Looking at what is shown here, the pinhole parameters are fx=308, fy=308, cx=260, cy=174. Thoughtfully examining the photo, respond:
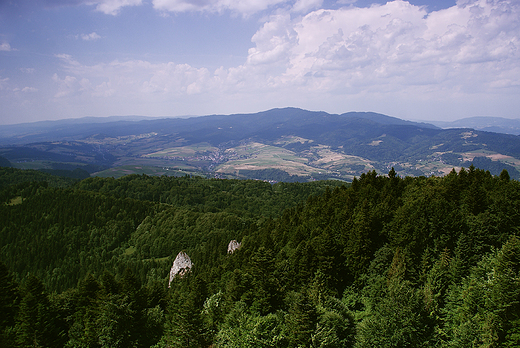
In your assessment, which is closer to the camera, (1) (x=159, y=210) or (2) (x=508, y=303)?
(2) (x=508, y=303)

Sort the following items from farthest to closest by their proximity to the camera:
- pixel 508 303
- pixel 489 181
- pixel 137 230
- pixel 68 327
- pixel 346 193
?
pixel 137 230 → pixel 346 193 → pixel 489 181 → pixel 68 327 → pixel 508 303

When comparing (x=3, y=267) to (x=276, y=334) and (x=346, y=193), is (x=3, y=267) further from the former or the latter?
(x=346, y=193)

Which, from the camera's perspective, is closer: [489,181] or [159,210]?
[489,181]

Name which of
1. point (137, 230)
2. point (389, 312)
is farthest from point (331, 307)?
point (137, 230)

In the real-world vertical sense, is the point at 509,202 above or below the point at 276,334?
above

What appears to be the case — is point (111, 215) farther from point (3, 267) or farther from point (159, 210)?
point (3, 267)

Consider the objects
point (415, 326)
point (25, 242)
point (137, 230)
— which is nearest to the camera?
point (415, 326)

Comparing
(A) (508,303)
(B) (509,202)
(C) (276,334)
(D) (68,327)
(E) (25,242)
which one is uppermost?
(B) (509,202)

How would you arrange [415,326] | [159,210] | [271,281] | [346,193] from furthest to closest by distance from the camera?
[159,210], [346,193], [271,281], [415,326]

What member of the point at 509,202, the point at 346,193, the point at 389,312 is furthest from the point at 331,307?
the point at 346,193
